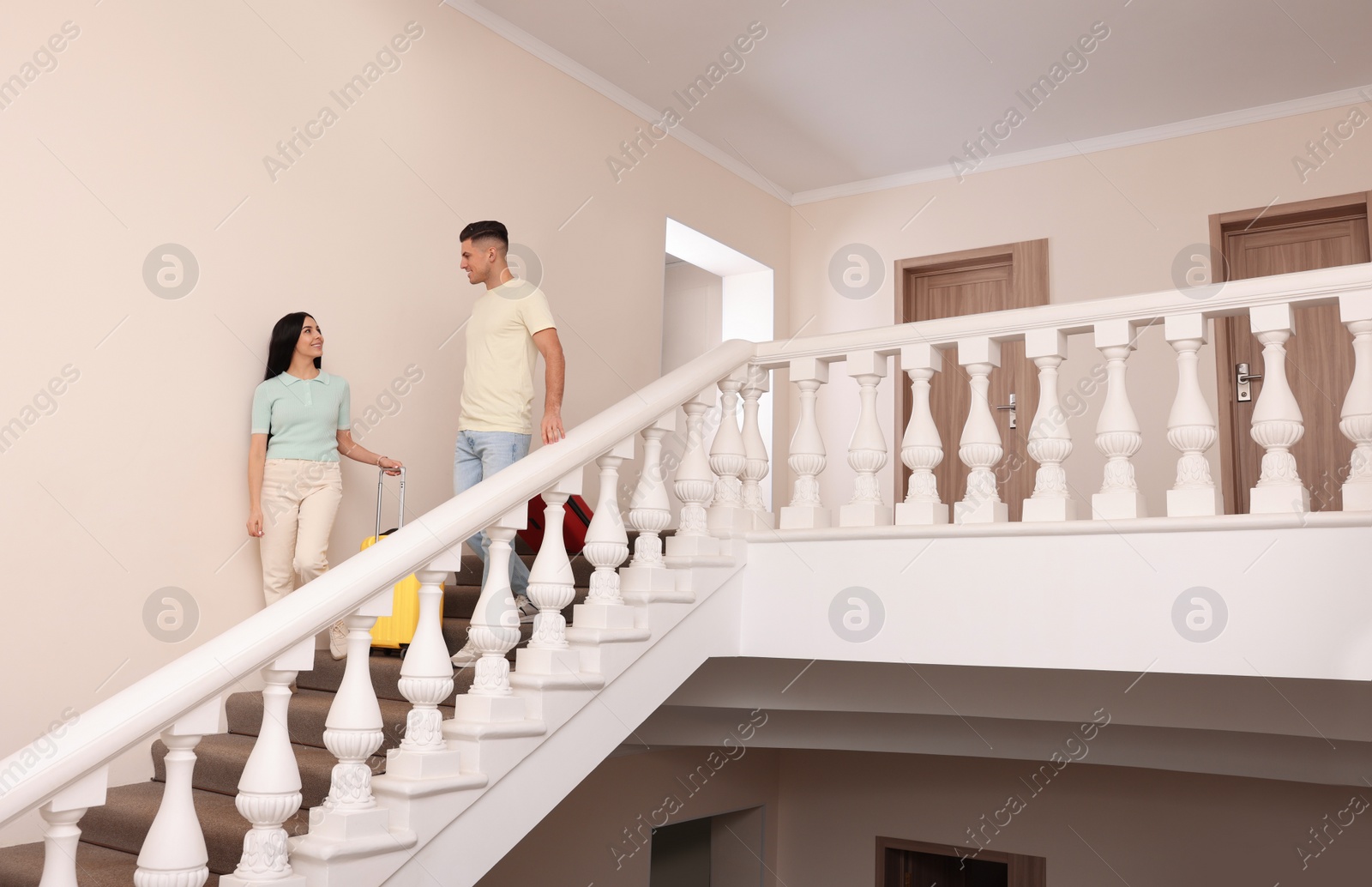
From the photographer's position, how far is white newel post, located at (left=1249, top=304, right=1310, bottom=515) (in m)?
2.52

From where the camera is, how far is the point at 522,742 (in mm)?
2490

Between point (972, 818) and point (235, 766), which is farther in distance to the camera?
point (972, 818)

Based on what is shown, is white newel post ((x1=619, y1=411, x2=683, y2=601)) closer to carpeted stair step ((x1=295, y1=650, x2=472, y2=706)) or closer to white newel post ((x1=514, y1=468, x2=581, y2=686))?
white newel post ((x1=514, y1=468, x2=581, y2=686))

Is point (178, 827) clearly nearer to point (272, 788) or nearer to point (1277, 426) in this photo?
point (272, 788)

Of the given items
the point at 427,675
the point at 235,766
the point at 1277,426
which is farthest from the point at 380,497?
the point at 1277,426

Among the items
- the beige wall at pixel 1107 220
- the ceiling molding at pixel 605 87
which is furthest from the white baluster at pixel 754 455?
the beige wall at pixel 1107 220

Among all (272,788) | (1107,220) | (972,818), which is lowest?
(972,818)

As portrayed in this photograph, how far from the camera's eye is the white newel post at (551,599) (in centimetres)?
258

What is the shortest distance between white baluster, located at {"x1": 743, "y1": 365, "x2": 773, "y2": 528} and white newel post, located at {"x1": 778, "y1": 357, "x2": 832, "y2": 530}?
3.2 inches

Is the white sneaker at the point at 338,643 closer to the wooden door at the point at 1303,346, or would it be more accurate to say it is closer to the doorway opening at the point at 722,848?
the doorway opening at the point at 722,848

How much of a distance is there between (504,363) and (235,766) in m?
1.35

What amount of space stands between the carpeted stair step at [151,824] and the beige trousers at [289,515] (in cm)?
75

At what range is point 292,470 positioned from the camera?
11.3 ft

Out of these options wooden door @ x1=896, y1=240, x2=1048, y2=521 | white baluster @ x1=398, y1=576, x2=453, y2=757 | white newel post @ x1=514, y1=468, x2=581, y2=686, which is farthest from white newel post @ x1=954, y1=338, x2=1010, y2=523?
wooden door @ x1=896, y1=240, x2=1048, y2=521
